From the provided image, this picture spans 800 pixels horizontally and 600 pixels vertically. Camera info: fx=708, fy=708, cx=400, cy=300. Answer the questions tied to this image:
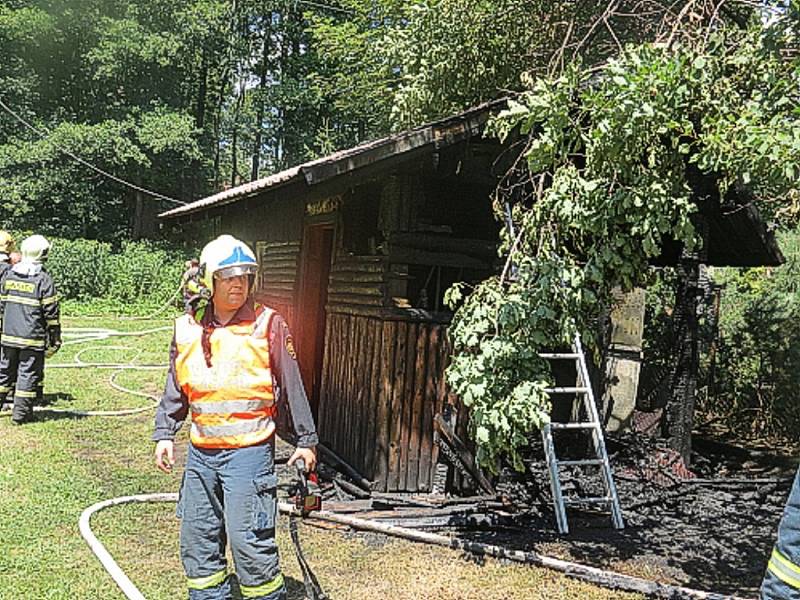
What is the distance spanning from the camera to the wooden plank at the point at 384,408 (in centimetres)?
661

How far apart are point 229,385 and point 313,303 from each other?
5.53 meters

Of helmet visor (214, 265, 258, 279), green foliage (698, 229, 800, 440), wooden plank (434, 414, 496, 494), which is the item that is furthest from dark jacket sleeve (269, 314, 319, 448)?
green foliage (698, 229, 800, 440)

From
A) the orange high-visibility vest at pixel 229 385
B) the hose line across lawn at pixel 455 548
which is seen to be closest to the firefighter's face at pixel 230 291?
the orange high-visibility vest at pixel 229 385

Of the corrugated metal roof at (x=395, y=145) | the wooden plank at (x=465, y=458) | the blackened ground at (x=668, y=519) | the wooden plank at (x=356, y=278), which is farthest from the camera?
the wooden plank at (x=356, y=278)

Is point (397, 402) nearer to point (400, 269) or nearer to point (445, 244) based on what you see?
point (400, 269)

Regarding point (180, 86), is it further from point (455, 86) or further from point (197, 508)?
point (197, 508)

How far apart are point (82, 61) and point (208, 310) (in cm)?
3097

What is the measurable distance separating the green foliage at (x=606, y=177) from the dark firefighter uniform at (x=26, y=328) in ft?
17.3

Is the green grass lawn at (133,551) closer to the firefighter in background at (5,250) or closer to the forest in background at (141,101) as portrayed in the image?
the firefighter in background at (5,250)

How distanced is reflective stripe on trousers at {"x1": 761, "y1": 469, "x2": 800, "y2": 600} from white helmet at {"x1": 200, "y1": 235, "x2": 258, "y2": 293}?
2.53 m

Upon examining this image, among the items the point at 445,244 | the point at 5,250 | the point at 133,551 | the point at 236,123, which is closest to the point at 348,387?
the point at 445,244

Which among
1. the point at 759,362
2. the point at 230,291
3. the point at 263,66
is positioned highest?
the point at 263,66

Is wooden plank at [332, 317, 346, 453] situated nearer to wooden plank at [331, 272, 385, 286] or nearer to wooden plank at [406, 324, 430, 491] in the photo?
wooden plank at [331, 272, 385, 286]

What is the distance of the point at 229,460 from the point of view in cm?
350
